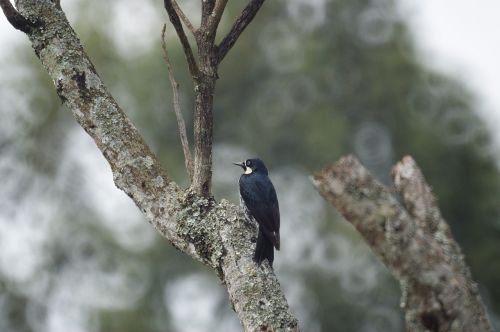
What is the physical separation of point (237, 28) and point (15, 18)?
991 millimetres

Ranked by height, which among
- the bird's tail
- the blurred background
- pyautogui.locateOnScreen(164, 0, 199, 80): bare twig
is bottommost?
the bird's tail

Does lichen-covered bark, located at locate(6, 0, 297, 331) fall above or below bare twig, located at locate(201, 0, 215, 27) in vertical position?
below

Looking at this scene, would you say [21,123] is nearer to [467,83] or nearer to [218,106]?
[218,106]

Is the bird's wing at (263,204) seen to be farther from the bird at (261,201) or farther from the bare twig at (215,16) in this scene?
the bare twig at (215,16)

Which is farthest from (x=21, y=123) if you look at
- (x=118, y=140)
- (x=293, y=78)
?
(x=118, y=140)

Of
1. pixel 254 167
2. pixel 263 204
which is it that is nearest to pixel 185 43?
pixel 263 204

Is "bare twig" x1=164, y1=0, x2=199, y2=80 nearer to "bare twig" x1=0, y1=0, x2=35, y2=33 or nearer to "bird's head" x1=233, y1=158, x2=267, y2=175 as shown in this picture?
"bare twig" x1=0, y1=0, x2=35, y2=33

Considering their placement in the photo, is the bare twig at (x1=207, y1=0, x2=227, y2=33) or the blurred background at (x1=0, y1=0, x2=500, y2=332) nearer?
the bare twig at (x1=207, y1=0, x2=227, y2=33)

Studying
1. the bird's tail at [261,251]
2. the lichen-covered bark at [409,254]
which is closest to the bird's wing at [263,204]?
the bird's tail at [261,251]

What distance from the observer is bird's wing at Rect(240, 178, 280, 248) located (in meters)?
5.97

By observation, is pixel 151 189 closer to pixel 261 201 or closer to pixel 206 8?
pixel 206 8

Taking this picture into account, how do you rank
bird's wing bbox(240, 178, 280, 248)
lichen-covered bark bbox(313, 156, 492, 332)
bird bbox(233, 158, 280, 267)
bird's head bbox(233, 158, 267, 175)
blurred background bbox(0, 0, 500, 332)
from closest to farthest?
1. lichen-covered bark bbox(313, 156, 492, 332)
2. bird bbox(233, 158, 280, 267)
3. bird's wing bbox(240, 178, 280, 248)
4. bird's head bbox(233, 158, 267, 175)
5. blurred background bbox(0, 0, 500, 332)

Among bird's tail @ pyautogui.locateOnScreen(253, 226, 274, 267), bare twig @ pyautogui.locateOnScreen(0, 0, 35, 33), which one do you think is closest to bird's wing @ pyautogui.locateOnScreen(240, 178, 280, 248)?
bird's tail @ pyautogui.locateOnScreen(253, 226, 274, 267)

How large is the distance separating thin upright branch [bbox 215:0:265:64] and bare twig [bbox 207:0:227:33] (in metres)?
0.09
